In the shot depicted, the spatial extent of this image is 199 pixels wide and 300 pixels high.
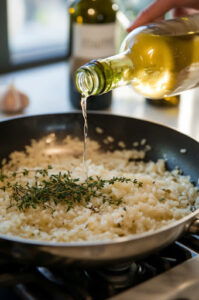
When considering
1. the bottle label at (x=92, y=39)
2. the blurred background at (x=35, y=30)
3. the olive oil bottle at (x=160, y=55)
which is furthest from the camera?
the blurred background at (x=35, y=30)

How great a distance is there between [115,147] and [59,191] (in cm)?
36

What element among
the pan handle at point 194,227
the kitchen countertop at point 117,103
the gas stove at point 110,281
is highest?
the pan handle at point 194,227

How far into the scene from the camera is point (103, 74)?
920mm

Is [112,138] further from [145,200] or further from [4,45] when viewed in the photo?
[4,45]

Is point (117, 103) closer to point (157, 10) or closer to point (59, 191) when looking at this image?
point (157, 10)

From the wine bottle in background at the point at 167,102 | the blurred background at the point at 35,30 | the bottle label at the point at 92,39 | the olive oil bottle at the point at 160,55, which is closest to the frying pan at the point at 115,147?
the olive oil bottle at the point at 160,55

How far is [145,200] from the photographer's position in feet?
3.12

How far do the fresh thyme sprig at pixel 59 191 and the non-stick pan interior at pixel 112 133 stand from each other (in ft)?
0.57

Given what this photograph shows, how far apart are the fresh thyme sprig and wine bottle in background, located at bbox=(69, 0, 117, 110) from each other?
0.55m

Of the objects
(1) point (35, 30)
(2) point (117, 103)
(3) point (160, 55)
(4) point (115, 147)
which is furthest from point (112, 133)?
(1) point (35, 30)

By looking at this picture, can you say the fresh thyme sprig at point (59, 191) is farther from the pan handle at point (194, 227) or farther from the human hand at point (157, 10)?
the human hand at point (157, 10)

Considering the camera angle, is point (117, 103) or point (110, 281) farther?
point (117, 103)

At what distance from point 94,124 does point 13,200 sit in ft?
1.34

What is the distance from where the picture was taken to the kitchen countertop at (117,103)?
1.56m
